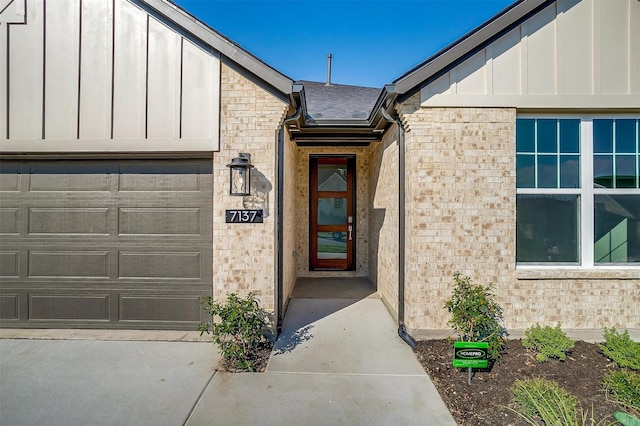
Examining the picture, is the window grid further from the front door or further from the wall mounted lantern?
the wall mounted lantern

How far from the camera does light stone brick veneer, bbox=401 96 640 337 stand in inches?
150

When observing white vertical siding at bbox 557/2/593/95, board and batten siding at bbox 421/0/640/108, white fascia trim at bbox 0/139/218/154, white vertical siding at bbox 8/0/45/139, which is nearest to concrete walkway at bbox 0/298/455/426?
white fascia trim at bbox 0/139/218/154

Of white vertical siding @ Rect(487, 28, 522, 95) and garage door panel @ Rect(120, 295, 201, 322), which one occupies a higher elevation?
white vertical siding @ Rect(487, 28, 522, 95)

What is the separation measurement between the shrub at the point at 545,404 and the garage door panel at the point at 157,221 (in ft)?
13.4

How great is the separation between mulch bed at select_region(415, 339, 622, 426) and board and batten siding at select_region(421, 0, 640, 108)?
3.06 meters

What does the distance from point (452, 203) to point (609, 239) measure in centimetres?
Answer: 227

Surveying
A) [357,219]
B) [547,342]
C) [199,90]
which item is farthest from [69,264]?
[547,342]

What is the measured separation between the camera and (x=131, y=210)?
415 centimetres

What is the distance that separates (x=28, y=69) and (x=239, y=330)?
14.7 ft

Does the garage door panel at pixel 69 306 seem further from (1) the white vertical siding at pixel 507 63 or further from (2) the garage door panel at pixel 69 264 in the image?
(1) the white vertical siding at pixel 507 63

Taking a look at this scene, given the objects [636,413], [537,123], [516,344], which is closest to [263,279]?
[516,344]

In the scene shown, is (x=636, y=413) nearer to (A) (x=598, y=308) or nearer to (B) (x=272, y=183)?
(A) (x=598, y=308)

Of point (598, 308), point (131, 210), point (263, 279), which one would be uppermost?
point (131, 210)

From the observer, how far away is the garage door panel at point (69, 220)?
4.16 m
